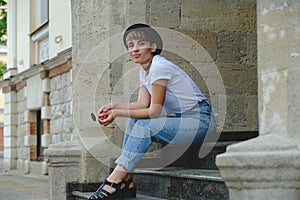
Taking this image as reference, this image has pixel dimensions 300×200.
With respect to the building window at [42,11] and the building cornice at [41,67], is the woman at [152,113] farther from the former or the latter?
the building window at [42,11]

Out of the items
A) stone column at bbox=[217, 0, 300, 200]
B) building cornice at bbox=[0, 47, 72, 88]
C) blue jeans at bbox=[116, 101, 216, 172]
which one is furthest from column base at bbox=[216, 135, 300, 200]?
building cornice at bbox=[0, 47, 72, 88]

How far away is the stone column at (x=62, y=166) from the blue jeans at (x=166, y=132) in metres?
1.21

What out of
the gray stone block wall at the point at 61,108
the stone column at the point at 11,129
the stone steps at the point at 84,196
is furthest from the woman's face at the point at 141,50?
the stone column at the point at 11,129

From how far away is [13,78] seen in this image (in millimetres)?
14414

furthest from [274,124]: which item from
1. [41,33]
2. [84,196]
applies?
[41,33]

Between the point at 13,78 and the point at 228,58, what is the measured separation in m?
8.90

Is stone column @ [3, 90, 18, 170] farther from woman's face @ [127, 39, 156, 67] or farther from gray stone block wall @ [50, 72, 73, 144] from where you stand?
woman's face @ [127, 39, 156, 67]

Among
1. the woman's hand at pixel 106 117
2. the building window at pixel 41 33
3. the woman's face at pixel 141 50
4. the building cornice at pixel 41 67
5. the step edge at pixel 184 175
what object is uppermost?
the building window at pixel 41 33

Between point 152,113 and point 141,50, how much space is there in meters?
0.55

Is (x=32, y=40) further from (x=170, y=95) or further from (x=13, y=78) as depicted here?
(x=170, y=95)

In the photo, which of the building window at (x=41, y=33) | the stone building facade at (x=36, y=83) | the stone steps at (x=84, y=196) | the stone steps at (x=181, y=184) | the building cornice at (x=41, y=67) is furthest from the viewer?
the building window at (x=41, y=33)

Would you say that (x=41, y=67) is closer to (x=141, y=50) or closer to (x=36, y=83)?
(x=36, y=83)

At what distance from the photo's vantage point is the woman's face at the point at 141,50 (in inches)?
186

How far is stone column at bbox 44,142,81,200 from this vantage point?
228 inches
